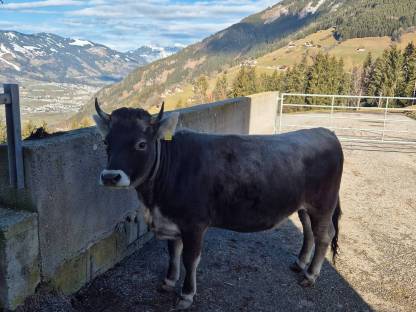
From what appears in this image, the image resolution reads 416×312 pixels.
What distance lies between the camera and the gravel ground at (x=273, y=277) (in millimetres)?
4555

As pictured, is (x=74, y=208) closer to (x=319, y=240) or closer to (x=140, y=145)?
(x=140, y=145)

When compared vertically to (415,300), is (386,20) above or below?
above

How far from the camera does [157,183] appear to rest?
13.7ft

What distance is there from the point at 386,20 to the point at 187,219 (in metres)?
183

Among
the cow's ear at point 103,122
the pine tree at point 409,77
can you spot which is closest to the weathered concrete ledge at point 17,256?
the cow's ear at point 103,122

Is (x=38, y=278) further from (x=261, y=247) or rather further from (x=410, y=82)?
(x=410, y=82)

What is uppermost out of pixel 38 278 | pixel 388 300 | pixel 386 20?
pixel 386 20

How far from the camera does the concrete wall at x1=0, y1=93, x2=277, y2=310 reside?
3.88 meters

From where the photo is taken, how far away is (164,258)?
558 cm

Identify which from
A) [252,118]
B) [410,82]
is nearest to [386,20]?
[410,82]

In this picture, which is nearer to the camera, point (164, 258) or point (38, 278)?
point (38, 278)

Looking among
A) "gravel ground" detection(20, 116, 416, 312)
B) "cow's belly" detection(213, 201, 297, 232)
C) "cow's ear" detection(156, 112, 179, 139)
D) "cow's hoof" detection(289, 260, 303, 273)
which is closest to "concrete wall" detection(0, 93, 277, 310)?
"gravel ground" detection(20, 116, 416, 312)

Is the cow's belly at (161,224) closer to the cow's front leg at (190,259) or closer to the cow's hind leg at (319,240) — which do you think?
the cow's front leg at (190,259)

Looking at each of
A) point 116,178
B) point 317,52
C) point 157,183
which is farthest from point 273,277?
point 317,52
